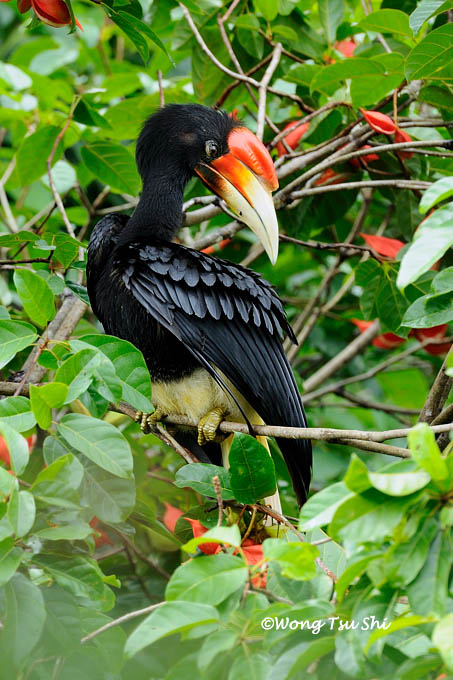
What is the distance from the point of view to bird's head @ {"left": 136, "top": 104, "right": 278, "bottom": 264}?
2.22 metres

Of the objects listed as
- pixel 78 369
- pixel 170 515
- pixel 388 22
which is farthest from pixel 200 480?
pixel 388 22

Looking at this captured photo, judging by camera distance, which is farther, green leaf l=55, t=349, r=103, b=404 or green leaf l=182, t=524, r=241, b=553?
green leaf l=55, t=349, r=103, b=404

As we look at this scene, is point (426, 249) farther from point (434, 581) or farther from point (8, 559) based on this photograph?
point (8, 559)

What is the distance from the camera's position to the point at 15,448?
3.62 feet

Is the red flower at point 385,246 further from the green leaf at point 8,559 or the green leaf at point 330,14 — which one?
the green leaf at point 8,559

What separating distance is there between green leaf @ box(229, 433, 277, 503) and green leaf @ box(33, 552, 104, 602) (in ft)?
0.93

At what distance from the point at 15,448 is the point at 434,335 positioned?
1.85 metres

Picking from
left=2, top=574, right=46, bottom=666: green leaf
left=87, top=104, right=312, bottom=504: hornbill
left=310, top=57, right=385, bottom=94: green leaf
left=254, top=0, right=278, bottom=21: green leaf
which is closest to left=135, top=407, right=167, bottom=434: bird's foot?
left=87, top=104, right=312, bottom=504: hornbill

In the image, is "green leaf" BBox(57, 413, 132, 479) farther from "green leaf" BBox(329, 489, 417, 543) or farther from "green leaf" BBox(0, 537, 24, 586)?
"green leaf" BBox(329, 489, 417, 543)

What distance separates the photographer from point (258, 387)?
6.85 ft

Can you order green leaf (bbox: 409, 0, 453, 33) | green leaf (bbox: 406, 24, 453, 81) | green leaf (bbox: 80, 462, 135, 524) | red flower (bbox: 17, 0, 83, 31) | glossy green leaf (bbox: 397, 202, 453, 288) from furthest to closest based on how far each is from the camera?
green leaf (bbox: 409, 0, 453, 33), green leaf (bbox: 406, 24, 453, 81), red flower (bbox: 17, 0, 83, 31), green leaf (bbox: 80, 462, 135, 524), glossy green leaf (bbox: 397, 202, 453, 288)

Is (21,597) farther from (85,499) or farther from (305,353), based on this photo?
(305,353)

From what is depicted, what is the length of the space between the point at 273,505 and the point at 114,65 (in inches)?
85.4

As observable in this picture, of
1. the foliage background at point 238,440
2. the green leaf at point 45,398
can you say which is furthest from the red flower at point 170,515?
the green leaf at point 45,398
